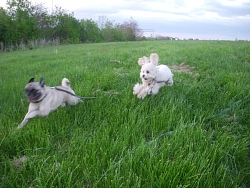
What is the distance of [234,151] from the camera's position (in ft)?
7.39

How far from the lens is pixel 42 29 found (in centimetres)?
3161

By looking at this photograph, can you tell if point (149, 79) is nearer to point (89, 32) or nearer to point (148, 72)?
point (148, 72)

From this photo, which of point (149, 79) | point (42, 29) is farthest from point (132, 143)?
point (42, 29)

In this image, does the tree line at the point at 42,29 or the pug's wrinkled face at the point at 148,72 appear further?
the tree line at the point at 42,29

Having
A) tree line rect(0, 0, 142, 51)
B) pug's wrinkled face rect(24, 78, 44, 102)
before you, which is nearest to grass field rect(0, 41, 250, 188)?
pug's wrinkled face rect(24, 78, 44, 102)

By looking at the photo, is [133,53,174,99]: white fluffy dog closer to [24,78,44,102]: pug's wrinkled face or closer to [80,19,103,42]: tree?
[24,78,44,102]: pug's wrinkled face

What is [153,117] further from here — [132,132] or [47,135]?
[47,135]

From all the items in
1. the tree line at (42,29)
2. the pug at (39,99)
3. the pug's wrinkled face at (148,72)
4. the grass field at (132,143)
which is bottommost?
the grass field at (132,143)

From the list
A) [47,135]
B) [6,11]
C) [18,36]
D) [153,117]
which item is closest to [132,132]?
[153,117]

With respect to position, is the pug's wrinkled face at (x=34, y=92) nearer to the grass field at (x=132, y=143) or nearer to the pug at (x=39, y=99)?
the pug at (x=39, y=99)

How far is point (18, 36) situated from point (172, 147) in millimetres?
27858

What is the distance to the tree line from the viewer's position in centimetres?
2497

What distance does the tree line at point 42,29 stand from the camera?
24969 millimetres

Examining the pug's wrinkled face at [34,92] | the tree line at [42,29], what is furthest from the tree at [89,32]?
the pug's wrinkled face at [34,92]
